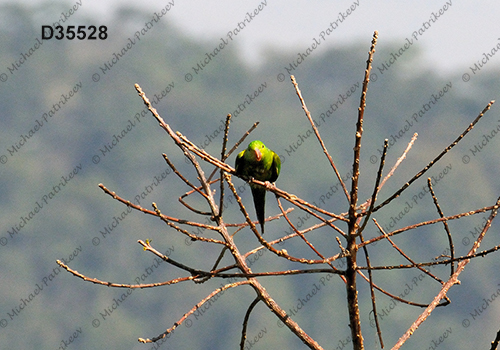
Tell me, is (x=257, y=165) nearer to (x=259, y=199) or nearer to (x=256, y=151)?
(x=256, y=151)

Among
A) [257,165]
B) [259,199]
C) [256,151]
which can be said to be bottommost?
[259,199]

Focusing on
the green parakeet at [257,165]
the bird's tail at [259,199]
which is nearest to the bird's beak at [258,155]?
the green parakeet at [257,165]

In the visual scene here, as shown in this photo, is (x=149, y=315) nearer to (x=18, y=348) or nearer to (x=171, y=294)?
(x=171, y=294)

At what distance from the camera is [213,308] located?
602 ft

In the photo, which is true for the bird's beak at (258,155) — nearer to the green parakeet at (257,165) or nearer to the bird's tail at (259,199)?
the green parakeet at (257,165)

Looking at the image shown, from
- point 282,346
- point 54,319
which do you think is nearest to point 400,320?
point 282,346

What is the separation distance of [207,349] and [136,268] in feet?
115

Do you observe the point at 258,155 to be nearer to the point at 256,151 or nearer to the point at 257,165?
the point at 256,151

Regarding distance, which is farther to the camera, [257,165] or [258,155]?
[257,165]

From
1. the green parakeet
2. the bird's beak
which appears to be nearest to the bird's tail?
the green parakeet

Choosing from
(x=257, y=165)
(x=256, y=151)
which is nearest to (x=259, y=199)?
(x=257, y=165)

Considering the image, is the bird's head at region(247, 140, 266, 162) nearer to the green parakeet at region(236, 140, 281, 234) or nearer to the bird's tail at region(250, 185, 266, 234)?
the green parakeet at region(236, 140, 281, 234)

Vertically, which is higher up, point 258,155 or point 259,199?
point 258,155

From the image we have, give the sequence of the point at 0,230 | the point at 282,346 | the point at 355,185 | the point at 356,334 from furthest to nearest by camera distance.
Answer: the point at 0,230
the point at 282,346
the point at 356,334
the point at 355,185
